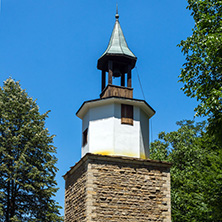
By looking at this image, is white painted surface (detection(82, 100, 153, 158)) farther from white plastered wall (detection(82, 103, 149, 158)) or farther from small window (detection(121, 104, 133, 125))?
small window (detection(121, 104, 133, 125))

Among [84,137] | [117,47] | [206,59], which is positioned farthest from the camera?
[117,47]

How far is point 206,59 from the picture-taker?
41.6ft

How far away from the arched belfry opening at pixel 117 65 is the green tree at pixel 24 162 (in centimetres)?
679

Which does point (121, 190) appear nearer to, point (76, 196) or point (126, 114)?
point (76, 196)

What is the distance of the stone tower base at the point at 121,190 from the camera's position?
543 inches

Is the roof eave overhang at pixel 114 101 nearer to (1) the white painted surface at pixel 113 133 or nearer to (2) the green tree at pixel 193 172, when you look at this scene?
(1) the white painted surface at pixel 113 133

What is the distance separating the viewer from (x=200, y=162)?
24.9 metres

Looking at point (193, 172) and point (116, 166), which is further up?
point (193, 172)

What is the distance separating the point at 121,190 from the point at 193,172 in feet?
37.3

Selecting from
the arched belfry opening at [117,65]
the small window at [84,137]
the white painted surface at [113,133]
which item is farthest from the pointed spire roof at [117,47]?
the small window at [84,137]

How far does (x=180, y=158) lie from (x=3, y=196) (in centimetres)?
1274

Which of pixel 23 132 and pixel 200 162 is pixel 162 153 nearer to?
pixel 200 162

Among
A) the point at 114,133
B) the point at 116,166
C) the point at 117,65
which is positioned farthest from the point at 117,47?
the point at 116,166

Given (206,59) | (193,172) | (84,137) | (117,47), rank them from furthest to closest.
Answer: (193,172), (117,47), (84,137), (206,59)
